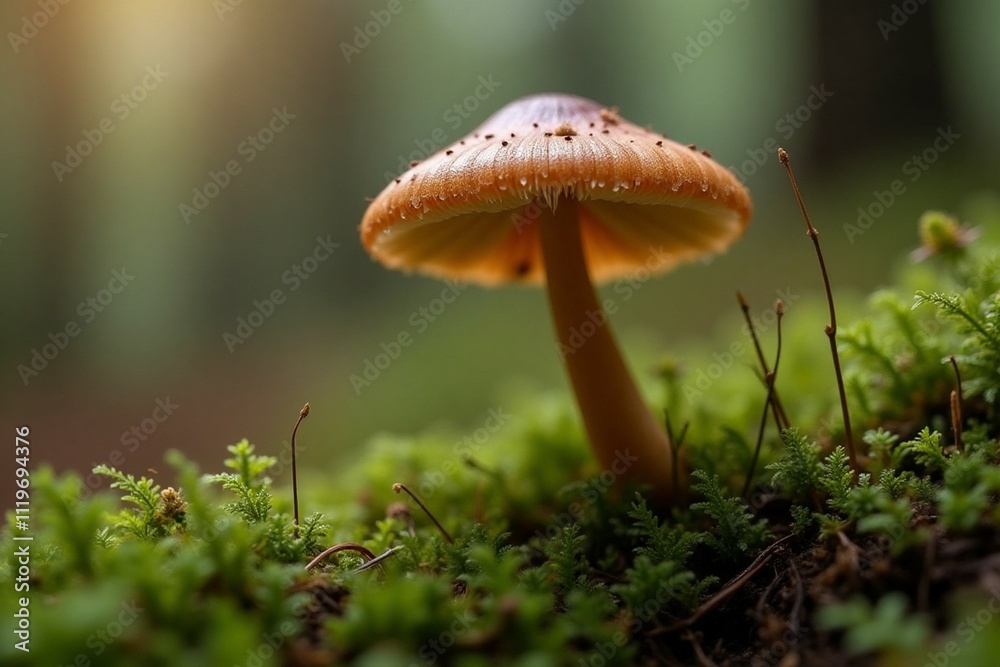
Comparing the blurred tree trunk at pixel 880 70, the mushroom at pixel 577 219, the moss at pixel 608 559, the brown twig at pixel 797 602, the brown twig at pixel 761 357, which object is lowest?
the brown twig at pixel 797 602

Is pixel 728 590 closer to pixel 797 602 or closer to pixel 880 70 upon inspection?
pixel 797 602

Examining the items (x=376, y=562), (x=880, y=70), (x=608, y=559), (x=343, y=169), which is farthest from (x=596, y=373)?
(x=343, y=169)

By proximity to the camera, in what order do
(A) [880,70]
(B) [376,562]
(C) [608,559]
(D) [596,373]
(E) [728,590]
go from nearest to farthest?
(E) [728,590], (B) [376,562], (C) [608,559], (D) [596,373], (A) [880,70]

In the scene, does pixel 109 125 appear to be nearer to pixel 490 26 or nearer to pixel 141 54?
pixel 141 54

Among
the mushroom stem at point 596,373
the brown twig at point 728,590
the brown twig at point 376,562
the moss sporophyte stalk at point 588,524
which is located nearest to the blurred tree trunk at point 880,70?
the moss sporophyte stalk at point 588,524

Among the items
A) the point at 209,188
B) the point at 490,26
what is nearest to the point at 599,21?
the point at 490,26

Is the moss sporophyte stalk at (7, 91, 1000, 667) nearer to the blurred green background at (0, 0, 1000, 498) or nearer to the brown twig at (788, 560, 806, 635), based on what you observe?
the brown twig at (788, 560, 806, 635)

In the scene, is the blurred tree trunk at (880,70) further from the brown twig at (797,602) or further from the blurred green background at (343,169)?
the brown twig at (797,602)
